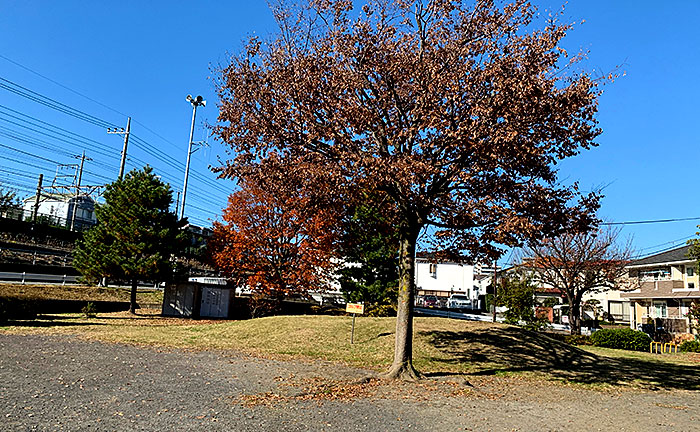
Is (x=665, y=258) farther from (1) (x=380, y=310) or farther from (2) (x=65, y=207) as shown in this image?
(2) (x=65, y=207)

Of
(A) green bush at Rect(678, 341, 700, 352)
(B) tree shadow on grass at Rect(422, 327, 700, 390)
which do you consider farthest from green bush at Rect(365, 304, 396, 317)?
(A) green bush at Rect(678, 341, 700, 352)

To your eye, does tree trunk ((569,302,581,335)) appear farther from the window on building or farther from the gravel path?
the gravel path

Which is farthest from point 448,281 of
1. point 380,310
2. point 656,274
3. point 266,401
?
point 266,401

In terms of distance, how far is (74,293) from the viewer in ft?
98.0

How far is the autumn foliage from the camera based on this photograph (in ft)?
93.8

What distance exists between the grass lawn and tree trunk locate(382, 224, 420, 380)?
40.7 inches

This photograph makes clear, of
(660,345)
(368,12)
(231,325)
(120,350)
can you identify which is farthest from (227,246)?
(660,345)

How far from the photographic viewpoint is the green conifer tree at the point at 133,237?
89.5 feet

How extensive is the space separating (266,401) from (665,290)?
39.4 m

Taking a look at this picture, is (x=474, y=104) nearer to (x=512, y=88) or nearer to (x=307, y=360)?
(x=512, y=88)

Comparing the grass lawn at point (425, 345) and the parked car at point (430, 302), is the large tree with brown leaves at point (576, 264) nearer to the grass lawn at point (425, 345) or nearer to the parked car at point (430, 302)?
the grass lawn at point (425, 345)

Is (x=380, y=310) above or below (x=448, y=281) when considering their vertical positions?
below

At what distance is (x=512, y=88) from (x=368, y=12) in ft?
13.0

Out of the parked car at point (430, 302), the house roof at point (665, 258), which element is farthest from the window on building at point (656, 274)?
the parked car at point (430, 302)
